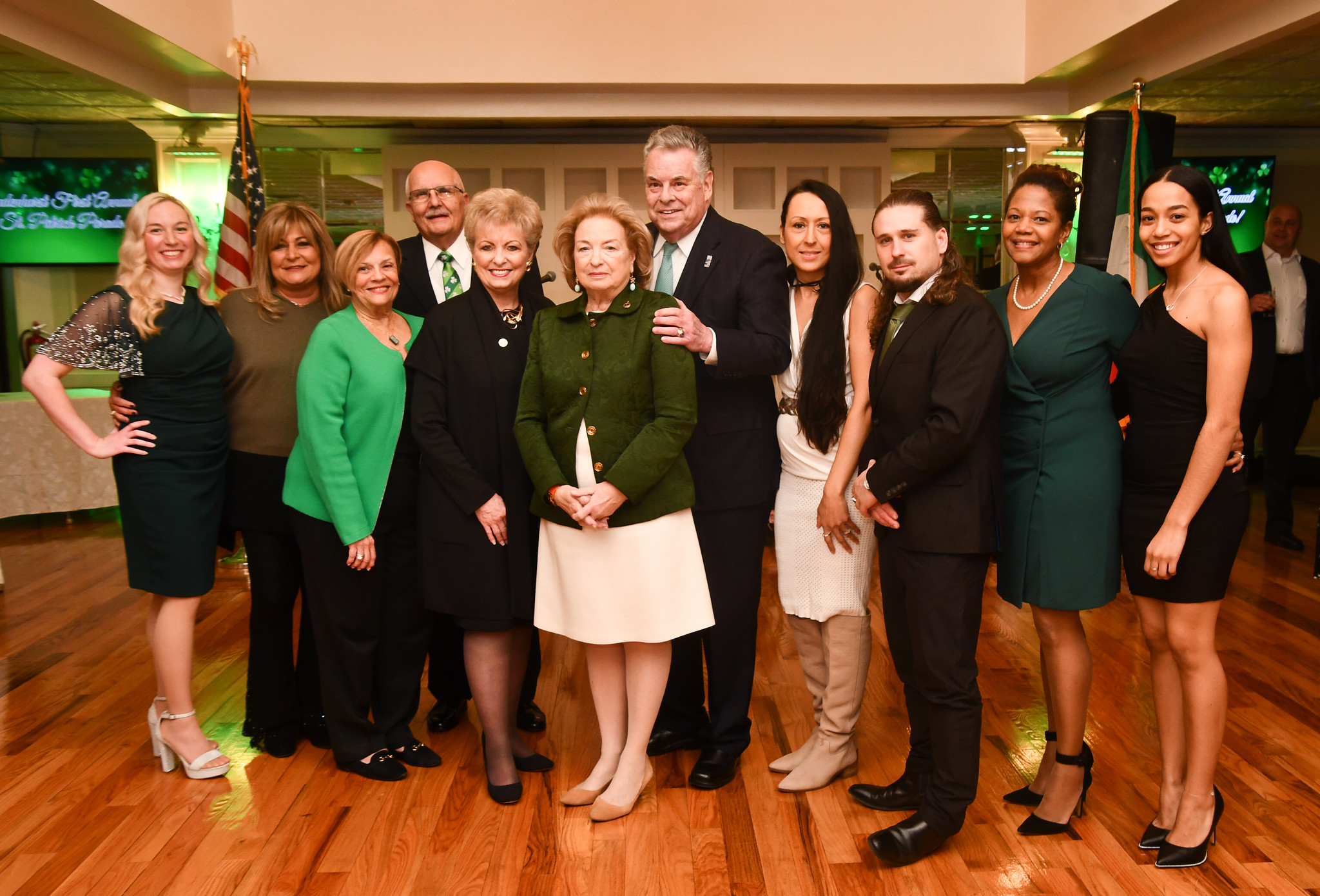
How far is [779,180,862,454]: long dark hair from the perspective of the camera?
2.69 metres

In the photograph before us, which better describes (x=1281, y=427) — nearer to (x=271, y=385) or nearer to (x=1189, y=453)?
(x=1189, y=453)

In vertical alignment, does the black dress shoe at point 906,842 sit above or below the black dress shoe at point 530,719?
above

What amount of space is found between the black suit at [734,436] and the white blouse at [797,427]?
4 centimetres

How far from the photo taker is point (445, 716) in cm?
339

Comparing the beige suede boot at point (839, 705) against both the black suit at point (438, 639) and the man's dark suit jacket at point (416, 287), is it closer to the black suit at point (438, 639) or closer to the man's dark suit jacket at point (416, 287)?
the black suit at point (438, 639)

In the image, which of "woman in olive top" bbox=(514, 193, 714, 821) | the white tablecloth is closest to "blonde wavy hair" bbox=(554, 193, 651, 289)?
"woman in olive top" bbox=(514, 193, 714, 821)

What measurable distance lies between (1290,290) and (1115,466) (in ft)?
17.4

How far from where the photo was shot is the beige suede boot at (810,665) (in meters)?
2.90

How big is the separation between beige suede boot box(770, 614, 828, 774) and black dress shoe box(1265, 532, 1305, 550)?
175 inches

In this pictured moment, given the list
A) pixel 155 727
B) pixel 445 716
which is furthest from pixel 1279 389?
pixel 155 727

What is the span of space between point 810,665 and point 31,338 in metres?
8.55

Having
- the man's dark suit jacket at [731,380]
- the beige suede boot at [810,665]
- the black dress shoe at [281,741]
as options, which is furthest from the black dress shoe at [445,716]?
the man's dark suit jacket at [731,380]

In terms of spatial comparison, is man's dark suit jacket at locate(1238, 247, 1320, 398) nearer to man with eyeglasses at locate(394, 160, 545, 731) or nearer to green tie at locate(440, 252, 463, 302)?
man with eyeglasses at locate(394, 160, 545, 731)

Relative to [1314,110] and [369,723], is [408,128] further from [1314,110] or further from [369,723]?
[1314,110]
